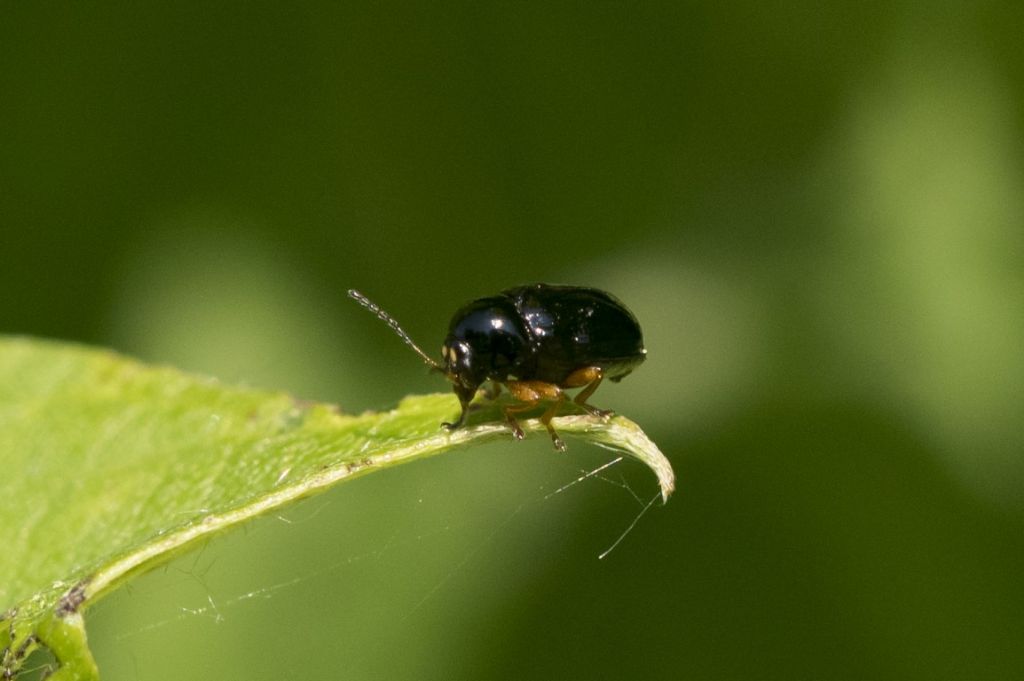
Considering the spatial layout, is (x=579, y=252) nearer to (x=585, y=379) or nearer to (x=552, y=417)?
(x=585, y=379)

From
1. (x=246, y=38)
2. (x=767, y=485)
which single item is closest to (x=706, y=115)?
(x=767, y=485)

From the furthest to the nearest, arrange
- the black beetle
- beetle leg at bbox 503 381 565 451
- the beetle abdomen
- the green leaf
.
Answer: the beetle abdomen < the black beetle < beetle leg at bbox 503 381 565 451 < the green leaf

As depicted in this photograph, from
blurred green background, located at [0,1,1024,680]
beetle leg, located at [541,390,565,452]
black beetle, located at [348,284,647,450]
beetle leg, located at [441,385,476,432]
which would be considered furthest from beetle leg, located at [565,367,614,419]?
blurred green background, located at [0,1,1024,680]

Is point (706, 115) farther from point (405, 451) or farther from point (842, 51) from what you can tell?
point (405, 451)

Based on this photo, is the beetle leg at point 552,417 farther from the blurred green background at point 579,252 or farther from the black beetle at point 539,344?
the blurred green background at point 579,252

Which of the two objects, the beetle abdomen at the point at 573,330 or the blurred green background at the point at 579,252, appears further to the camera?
the blurred green background at the point at 579,252

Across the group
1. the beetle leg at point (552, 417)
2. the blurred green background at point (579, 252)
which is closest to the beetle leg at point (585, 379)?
the beetle leg at point (552, 417)

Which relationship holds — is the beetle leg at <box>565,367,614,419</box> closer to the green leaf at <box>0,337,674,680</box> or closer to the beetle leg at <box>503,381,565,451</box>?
the beetle leg at <box>503,381,565,451</box>

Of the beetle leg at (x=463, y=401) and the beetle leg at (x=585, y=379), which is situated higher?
the beetle leg at (x=463, y=401)
